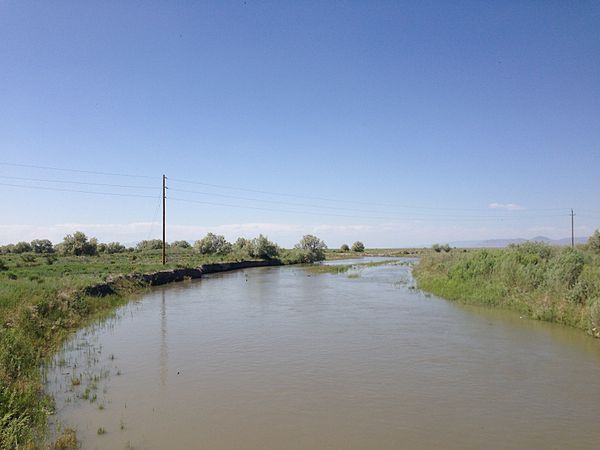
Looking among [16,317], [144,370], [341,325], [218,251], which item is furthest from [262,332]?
[218,251]

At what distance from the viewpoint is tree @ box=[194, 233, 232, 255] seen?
230 feet

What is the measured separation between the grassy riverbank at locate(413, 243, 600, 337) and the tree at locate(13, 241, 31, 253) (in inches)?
2466

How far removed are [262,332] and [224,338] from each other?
152cm

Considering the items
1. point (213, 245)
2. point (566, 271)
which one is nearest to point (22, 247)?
point (213, 245)

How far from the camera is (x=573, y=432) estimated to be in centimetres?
734

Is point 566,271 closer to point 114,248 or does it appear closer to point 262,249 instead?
point 262,249

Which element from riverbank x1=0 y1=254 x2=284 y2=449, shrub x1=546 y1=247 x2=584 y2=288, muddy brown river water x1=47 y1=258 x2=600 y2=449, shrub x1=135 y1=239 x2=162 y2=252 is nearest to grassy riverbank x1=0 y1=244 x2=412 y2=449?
riverbank x1=0 y1=254 x2=284 y2=449

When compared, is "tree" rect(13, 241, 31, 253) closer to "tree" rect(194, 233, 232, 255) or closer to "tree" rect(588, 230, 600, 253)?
"tree" rect(194, 233, 232, 255)

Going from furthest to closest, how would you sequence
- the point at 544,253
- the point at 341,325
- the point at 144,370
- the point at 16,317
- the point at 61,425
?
the point at 544,253
the point at 341,325
the point at 16,317
the point at 144,370
the point at 61,425

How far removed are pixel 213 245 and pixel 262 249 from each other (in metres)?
10.5

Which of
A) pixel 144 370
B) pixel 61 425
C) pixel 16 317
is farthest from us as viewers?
pixel 16 317

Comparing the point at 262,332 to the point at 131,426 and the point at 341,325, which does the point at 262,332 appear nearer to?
the point at 341,325

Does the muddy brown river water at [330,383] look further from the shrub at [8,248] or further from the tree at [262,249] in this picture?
the shrub at [8,248]

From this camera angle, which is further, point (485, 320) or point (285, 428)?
point (485, 320)
